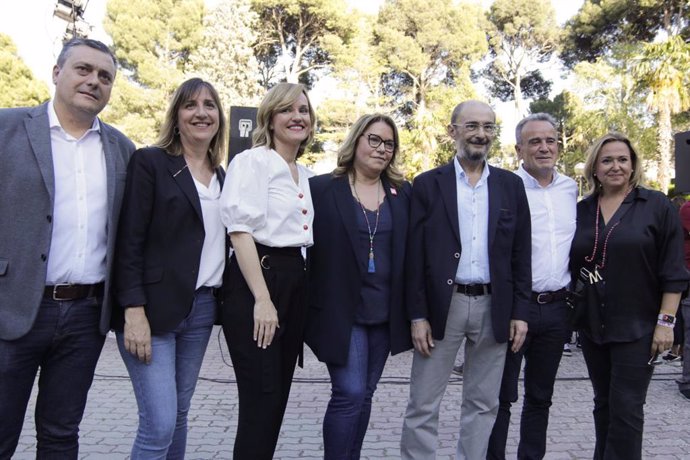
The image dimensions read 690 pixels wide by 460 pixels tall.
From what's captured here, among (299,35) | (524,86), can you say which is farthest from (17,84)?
(524,86)

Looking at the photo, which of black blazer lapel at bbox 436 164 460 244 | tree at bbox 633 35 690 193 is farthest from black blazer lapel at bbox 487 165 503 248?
tree at bbox 633 35 690 193

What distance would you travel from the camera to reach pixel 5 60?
27.3 metres

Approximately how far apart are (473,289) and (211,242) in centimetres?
148

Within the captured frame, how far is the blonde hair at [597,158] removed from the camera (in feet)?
11.1

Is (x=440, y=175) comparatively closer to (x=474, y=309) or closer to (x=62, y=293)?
(x=474, y=309)

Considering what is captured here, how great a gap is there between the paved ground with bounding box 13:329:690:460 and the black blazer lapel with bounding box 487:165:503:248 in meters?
1.79

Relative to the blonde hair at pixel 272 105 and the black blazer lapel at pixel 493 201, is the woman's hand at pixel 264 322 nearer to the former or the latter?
the blonde hair at pixel 272 105

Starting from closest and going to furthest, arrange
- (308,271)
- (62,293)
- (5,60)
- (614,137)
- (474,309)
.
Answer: (62,293) < (308,271) < (474,309) < (614,137) < (5,60)

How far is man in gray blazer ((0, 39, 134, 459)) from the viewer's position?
2389 mm

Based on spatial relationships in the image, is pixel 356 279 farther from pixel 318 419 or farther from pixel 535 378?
pixel 318 419

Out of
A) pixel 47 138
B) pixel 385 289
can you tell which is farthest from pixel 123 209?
pixel 385 289

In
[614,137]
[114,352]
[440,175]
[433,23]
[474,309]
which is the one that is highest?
[433,23]

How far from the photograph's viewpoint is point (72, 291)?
8.20 feet

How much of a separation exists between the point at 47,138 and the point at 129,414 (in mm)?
3226
